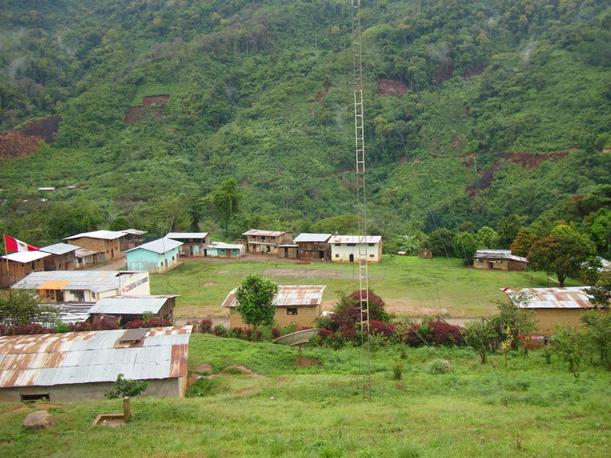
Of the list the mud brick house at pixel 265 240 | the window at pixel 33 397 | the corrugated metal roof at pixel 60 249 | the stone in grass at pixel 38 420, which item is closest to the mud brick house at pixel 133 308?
the window at pixel 33 397

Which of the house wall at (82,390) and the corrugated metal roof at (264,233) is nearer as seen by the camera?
the house wall at (82,390)

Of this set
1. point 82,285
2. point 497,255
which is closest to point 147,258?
point 82,285

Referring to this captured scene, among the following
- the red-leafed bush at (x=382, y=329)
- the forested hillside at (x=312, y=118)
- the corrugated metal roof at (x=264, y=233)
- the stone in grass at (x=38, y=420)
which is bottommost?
the red-leafed bush at (x=382, y=329)

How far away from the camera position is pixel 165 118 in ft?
263

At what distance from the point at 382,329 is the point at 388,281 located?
13.8 meters

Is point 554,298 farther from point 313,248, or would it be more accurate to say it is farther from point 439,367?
point 313,248

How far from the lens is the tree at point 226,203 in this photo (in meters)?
Result: 49.7

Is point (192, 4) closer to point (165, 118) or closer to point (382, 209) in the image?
point (165, 118)

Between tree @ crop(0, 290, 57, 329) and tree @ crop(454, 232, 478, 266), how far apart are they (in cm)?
2842

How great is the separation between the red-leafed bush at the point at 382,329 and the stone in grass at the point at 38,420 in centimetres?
1209

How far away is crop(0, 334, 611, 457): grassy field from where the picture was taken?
9883 mm

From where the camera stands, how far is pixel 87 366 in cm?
1539

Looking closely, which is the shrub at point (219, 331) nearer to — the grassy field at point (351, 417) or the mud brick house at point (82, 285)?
the grassy field at point (351, 417)

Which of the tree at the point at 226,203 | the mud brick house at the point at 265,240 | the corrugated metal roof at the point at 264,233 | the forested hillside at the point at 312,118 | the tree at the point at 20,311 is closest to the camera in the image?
the tree at the point at 20,311
